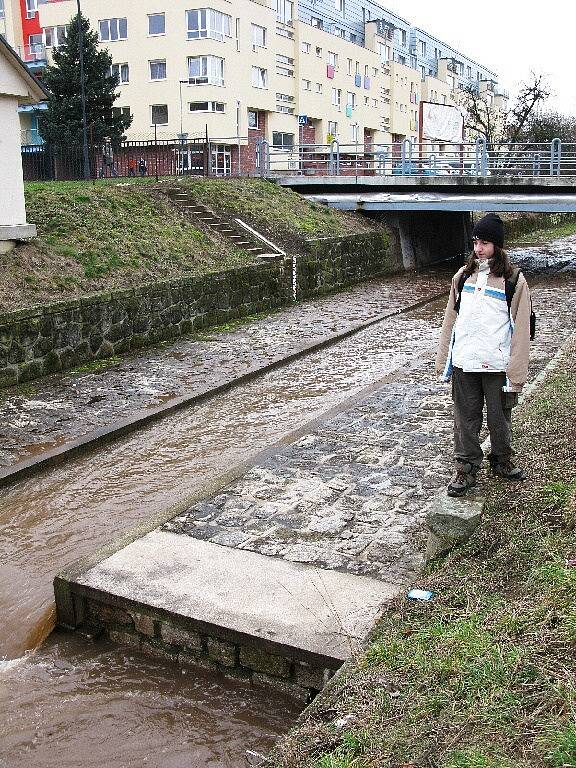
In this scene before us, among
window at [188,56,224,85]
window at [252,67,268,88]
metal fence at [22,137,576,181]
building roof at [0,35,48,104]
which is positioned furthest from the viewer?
window at [252,67,268,88]

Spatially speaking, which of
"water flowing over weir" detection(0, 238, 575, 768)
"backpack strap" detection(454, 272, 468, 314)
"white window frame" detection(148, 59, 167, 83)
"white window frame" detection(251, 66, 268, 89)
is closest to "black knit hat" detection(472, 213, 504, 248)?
"backpack strap" detection(454, 272, 468, 314)

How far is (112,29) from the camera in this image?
4278 centimetres

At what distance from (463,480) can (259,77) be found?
43051mm

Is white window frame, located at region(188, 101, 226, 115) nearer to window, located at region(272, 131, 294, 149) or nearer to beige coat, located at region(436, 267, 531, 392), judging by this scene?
window, located at region(272, 131, 294, 149)

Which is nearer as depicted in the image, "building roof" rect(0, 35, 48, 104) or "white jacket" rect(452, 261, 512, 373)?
"white jacket" rect(452, 261, 512, 373)

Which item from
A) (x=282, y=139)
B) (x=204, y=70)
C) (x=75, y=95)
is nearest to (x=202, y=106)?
(x=204, y=70)

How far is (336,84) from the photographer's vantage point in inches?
2126

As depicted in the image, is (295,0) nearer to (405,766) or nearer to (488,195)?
(488,195)

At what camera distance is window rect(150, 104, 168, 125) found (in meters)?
42.0

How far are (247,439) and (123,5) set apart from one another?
129 ft

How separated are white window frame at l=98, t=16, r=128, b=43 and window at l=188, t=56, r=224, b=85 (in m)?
4.50

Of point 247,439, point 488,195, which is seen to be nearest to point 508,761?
point 247,439

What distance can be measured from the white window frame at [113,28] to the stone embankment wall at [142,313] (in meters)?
26.9

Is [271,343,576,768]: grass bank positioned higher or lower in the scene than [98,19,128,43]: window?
lower
